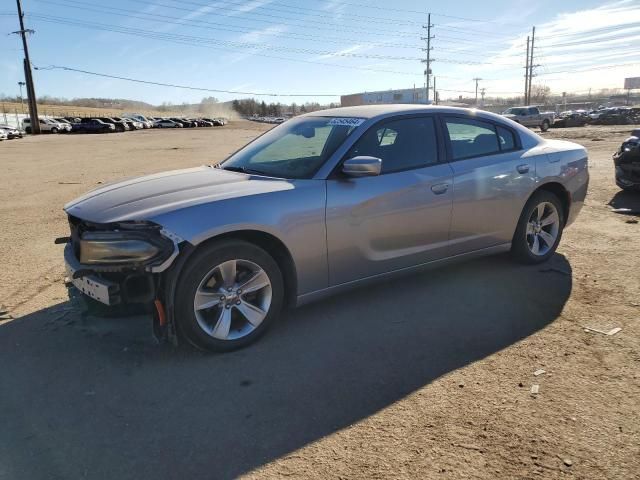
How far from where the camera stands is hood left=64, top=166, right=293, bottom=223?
3.37 metres

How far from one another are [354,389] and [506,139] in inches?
124

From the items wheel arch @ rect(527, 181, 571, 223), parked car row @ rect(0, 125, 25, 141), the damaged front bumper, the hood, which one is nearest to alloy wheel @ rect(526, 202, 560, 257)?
wheel arch @ rect(527, 181, 571, 223)

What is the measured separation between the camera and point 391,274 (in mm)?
4219

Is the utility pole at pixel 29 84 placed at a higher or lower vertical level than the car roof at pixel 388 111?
higher

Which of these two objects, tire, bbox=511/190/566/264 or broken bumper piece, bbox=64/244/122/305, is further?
tire, bbox=511/190/566/264

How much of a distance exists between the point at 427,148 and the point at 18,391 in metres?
3.53

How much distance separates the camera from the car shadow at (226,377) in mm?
2525

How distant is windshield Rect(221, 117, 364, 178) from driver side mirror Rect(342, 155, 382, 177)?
0.26 m

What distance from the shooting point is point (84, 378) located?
3.21 m

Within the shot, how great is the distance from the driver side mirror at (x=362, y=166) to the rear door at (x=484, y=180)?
1029 mm

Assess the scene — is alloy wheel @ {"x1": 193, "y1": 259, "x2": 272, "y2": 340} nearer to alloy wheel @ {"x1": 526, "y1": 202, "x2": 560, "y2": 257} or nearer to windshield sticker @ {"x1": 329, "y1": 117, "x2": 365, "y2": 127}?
windshield sticker @ {"x1": 329, "y1": 117, "x2": 365, "y2": 127}

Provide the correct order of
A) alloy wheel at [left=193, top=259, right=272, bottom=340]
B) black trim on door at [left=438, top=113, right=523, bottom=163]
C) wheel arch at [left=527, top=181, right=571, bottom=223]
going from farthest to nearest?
wheel arch at [left=527, top=181, right=571, bottom=223] < black trim on door at [left=438, top=113, right=523, bottom=163] < alloy wheel at [left=193, top=259, right=272, bottom=340]

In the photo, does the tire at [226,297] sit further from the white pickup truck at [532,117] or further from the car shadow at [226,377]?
the white pickup truck at [532,117]

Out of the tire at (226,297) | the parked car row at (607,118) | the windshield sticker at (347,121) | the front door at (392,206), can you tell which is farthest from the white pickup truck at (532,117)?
the tire at (226,297)
